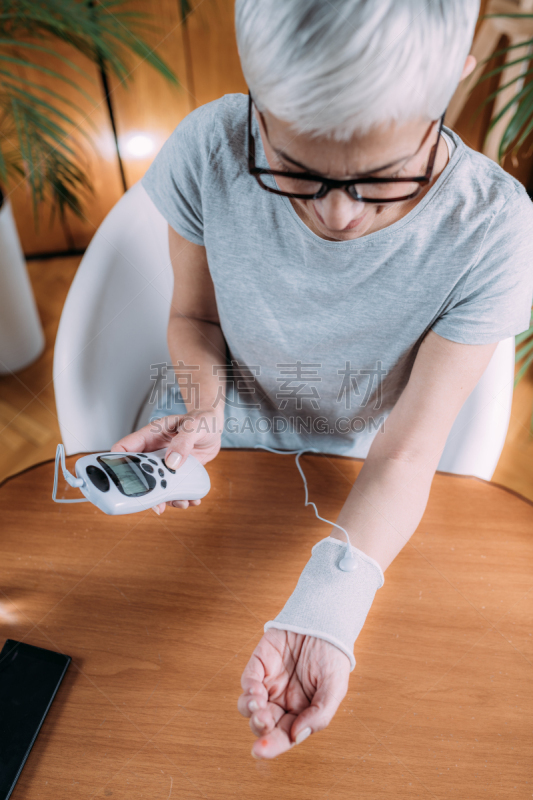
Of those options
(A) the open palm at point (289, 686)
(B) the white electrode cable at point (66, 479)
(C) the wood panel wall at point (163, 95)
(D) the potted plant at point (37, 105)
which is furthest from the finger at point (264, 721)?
(C) the wood panel wall at point (163, 95)

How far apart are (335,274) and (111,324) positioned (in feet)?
1.32

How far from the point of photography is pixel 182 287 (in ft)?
2.79

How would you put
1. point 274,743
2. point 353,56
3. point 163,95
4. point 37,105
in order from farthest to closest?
point 163,95, point 37,105, point 274,743, point 353,56

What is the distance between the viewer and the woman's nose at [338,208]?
491 mm

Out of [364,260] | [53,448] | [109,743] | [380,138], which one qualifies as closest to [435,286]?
[364,260]

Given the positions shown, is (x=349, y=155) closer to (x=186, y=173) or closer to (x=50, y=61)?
(x=186, y=173)

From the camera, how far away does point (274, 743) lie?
0.48 metres

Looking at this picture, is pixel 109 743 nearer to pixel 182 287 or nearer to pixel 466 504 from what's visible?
pixel 466 504

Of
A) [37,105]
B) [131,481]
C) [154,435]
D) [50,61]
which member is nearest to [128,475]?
[131,481]

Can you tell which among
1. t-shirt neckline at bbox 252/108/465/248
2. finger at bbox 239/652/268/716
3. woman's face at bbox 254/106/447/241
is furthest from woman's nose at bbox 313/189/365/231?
finger at bbox 239/652/268/716

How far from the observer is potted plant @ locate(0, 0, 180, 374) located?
43.8 inches

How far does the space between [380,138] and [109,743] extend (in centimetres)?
60

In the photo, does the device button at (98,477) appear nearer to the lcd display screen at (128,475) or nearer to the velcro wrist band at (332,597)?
the lcd display screen at (128,475)

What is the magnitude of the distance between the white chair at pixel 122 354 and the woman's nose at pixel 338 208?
1.24 ft
